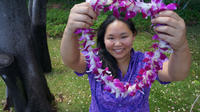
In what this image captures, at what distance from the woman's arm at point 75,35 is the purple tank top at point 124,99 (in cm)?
26

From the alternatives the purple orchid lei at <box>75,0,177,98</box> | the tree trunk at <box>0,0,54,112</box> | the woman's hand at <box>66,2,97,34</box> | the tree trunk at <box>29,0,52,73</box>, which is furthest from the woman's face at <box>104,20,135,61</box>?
the tree trunk at <box>29,0,52,73</box>

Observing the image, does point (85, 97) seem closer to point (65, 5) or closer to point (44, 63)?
point (44, 63)

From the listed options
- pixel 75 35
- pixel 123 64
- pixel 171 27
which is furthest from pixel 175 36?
pixel 123 64

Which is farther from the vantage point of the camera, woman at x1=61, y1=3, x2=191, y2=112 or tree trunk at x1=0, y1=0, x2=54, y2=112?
tree trunk at x1=0, y1=0, x2=54, y2=112

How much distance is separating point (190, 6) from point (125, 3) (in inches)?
498

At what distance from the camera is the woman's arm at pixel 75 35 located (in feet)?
4.70

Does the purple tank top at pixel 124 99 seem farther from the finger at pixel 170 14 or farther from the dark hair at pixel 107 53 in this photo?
the finger at pixel 170 14

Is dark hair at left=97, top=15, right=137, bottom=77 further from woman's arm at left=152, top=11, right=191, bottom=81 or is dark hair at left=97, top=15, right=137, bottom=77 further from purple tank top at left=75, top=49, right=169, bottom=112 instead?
woman's arm at left=152, top=11, right=191, bottom=81

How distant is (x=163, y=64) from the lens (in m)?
1.92

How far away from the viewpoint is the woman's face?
1.85m

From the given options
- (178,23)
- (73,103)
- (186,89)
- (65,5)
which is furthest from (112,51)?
(65,5)

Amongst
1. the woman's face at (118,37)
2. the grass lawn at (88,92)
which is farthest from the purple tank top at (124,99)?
the grass lawn at (88,92)

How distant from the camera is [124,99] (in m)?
1.98

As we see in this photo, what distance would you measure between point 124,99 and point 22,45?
2.12m
